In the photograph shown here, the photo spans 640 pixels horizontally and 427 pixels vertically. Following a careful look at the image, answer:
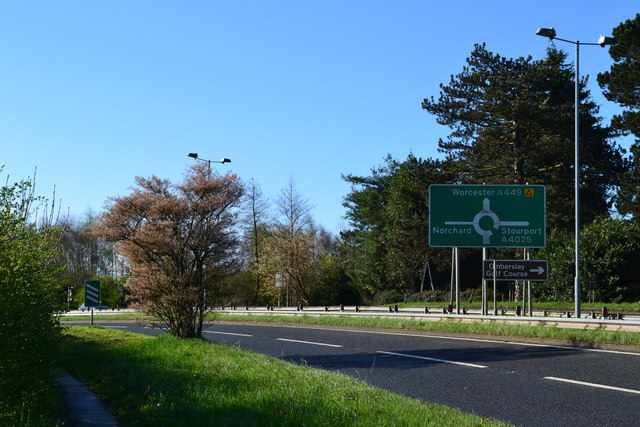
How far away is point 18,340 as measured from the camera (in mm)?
8031

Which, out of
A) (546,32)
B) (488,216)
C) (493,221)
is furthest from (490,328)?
(546,32)

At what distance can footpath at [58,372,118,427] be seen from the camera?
880 centimetres

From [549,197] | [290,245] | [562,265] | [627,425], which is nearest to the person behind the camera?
[627,425]

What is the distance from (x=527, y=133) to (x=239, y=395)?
1533 inches

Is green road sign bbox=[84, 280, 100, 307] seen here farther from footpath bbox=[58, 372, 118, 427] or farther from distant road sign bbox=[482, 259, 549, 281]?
footpath bbox=[58, 372, 118, 427]

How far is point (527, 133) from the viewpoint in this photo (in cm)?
4434

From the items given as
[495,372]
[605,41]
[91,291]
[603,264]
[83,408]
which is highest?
[605,41]

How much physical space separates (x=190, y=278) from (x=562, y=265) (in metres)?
29.6

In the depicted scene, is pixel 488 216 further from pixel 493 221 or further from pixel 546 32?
pixel 546 32

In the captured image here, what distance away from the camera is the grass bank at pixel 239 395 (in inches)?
302

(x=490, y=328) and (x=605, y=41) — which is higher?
(x=605, y=41)

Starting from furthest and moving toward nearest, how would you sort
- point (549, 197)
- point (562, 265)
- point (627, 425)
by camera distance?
point (549, 197)
point (562, 265)
point (627, 425)

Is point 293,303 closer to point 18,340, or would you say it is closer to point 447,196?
point 447,196

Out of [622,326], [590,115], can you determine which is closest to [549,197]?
[590,115]
